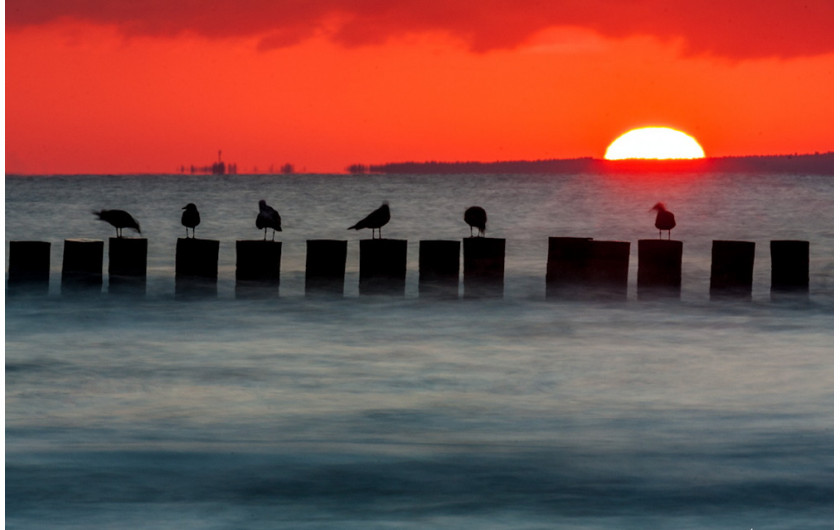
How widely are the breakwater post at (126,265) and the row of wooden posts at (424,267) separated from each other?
1cm

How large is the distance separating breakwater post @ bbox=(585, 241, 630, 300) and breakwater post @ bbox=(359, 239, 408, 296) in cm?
199

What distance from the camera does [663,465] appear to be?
21.4 ft

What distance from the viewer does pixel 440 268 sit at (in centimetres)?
1391

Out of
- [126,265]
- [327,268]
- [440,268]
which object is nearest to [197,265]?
[126,265]

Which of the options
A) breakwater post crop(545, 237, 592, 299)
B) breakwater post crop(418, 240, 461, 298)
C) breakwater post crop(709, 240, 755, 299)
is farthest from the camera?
breakwater post crop(418, 240, 461, 298)

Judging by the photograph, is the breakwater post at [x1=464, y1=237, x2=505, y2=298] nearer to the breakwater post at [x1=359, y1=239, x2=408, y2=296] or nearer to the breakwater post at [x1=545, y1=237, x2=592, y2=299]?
the breakwater post at [x1=545, y1=237, x2=592, y2=299]

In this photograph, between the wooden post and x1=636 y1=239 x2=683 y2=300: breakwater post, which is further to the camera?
the wooden post

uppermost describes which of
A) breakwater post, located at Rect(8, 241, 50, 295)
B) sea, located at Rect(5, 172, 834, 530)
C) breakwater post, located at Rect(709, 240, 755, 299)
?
breakwater post, located at Rect(709, 240, 755, 299)

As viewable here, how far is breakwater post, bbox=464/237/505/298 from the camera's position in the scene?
14.0m

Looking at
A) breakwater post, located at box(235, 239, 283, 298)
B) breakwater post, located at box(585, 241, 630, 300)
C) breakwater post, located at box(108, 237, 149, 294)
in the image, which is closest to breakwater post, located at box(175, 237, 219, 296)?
breakwater post, located at box(235, 239, 283, 298)

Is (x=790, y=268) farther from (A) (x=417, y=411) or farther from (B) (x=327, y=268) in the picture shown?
(A) (x=417, y=411)

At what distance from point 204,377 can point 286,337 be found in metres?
2.25

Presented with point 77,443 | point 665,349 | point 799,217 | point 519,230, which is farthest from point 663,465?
point 799,217

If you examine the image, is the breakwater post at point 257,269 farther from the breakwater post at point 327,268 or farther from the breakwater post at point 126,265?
the breakwater post at point 126,265
